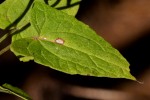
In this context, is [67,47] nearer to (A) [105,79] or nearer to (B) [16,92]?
(B) [16,92]

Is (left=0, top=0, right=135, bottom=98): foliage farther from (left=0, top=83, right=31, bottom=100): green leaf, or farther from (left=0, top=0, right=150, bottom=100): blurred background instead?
(left=0, top=0, right=150, bottom=100): blurred background

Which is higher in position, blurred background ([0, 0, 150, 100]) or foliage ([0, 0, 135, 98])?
foliage ([0, 0, 135, 98])

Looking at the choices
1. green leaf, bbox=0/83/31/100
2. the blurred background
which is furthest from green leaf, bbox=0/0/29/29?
the blurred background

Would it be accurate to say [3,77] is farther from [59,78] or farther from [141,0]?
[141,0]

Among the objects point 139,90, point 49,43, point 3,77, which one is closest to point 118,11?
point 139,90

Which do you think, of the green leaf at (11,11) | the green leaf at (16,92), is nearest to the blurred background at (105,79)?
the green leaf at (11,11)

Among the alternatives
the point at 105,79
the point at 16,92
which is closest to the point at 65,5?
the point at 16,92

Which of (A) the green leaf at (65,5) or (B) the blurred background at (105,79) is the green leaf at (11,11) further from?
(B) the blurred background at (105,79)
